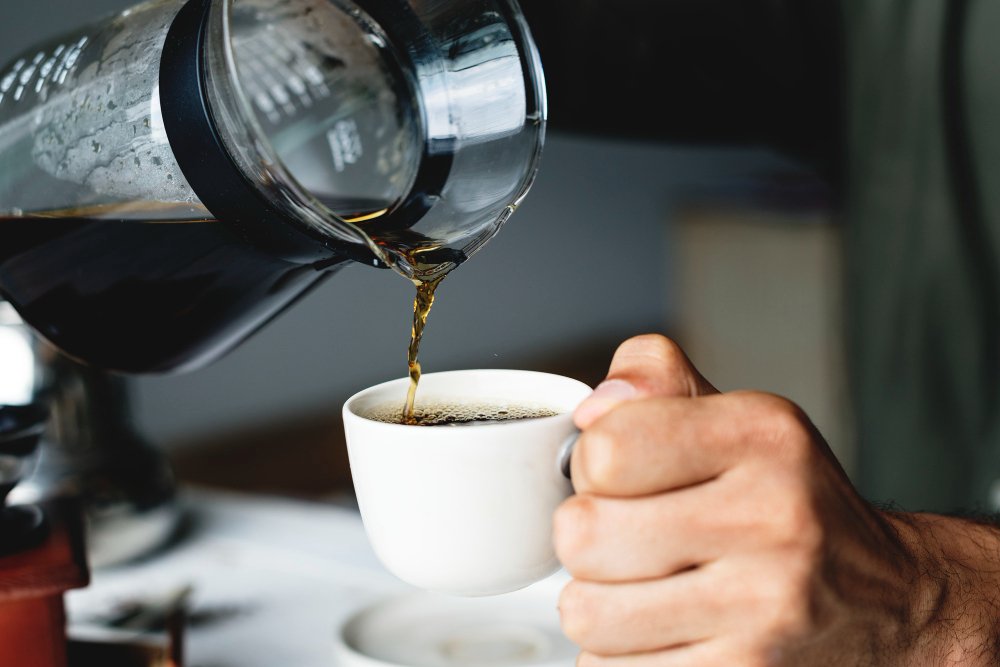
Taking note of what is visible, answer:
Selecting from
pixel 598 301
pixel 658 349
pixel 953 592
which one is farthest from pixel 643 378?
pixel 598 301

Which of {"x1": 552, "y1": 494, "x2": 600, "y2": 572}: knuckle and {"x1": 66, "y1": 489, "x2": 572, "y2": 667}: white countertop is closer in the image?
{"x1": 552, "y1": 494, "x2": 600, "y2": 572}: knuckle

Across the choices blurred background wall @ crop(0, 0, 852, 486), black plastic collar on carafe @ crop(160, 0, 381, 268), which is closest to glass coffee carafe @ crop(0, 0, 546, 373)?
black plastic collar on carafe @ crop(160, 0, 381, 268)

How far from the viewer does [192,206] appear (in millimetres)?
680

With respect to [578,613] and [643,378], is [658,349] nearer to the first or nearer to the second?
[643,378]

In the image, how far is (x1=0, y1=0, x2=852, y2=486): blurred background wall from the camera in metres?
2.65

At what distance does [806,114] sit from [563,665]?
1.46m

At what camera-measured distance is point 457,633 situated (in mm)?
799

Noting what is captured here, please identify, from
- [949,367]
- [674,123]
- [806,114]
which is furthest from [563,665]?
[806,114]

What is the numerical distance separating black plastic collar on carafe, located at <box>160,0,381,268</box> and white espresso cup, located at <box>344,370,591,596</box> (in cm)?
12

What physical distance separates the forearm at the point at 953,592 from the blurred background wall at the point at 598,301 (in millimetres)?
1905

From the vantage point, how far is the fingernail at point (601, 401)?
1.87 feet

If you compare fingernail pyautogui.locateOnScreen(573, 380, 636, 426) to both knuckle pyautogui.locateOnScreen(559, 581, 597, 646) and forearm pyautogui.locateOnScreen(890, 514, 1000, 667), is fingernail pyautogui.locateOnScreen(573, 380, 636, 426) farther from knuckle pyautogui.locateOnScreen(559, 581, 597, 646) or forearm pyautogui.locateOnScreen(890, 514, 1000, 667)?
forearm pyautogui.locateOnScreen(890, 514, 1000, 667)

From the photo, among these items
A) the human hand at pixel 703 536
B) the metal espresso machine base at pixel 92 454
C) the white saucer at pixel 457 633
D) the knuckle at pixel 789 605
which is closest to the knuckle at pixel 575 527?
the human hand at pixel 703 536

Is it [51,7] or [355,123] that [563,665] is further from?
[51,7]
